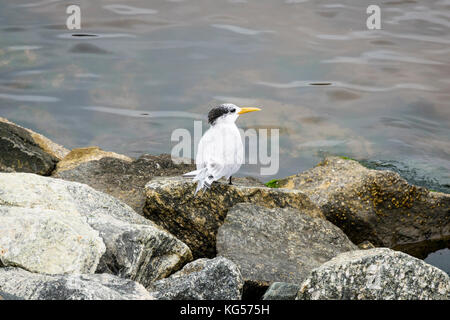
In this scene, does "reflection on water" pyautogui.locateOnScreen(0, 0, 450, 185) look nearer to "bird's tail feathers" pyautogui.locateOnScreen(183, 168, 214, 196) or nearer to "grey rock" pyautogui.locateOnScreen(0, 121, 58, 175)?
"grey rock" pyautogui.locateOnScreen(0, 121, 58, 175)

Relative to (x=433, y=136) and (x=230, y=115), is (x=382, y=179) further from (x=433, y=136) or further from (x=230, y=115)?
(x=433, y=136)

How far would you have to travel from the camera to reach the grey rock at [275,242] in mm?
5141

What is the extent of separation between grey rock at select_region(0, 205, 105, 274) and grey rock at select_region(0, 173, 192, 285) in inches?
6.5

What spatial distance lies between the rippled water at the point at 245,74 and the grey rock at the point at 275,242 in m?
3.44

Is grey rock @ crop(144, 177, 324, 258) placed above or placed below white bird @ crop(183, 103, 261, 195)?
below

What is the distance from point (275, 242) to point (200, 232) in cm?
78

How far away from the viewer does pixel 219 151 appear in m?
5.72

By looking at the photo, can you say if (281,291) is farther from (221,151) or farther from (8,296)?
(8,296)

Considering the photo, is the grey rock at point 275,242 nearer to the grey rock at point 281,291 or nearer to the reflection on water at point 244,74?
the grey rock at point 281,291

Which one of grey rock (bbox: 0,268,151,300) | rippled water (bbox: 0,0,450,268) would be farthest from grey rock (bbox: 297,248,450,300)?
rippled water (bbox: 0,0,450,268)

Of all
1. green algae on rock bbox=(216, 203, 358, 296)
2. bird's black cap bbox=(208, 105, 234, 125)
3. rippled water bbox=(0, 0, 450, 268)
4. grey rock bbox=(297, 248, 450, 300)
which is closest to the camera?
grey rock bbox=(297, 248, 450, 300)

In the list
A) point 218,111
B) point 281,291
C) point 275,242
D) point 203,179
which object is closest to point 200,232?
point 203,179

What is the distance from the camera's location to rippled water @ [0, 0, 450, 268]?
1034 centimetres
